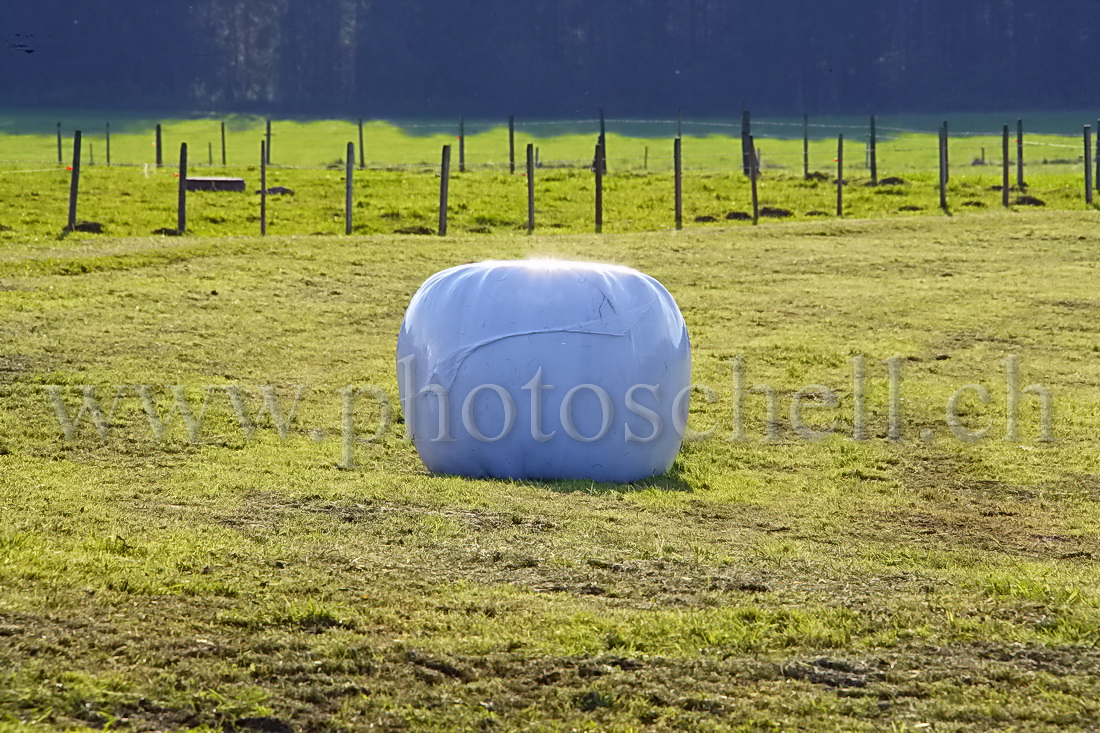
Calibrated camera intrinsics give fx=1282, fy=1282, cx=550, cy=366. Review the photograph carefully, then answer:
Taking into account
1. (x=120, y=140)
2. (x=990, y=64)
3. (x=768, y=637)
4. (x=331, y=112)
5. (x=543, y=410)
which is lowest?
(x=768, y=637)

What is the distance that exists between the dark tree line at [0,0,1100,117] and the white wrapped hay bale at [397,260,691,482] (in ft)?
343

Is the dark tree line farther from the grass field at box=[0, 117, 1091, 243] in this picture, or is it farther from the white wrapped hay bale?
the white wrapped hay bale

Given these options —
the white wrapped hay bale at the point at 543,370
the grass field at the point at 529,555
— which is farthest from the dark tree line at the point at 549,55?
the white wrapped hay bale at the point at 543,370

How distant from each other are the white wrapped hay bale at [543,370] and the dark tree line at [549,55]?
104465 millimetres

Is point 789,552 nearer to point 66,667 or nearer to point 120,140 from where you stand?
point 66,667

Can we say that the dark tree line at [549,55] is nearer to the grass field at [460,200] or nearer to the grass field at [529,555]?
the grass field at [460,200]

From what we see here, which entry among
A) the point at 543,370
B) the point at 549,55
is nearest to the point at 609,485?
the point at 543,370

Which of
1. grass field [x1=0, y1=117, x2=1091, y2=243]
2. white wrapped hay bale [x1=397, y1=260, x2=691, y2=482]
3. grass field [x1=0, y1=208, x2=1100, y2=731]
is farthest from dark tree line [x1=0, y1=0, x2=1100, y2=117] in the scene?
white wrapped hay bale [x1=397, y1=260, x2=691, y2=482]

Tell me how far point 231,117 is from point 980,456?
10008 cm

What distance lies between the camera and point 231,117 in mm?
103875

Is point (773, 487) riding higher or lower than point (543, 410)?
lower

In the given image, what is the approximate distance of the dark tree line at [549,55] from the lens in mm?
115250

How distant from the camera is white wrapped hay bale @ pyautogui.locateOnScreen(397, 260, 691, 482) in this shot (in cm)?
892

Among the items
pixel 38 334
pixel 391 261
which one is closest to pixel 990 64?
pixel 391 261
